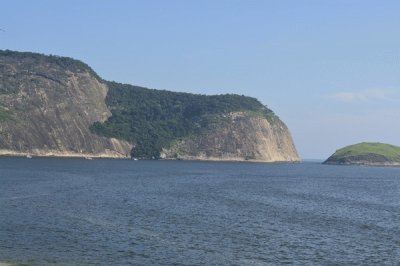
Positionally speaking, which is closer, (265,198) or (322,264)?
(322,264)

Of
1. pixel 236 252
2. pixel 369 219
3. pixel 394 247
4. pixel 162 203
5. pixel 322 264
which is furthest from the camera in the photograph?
pixel 162 203

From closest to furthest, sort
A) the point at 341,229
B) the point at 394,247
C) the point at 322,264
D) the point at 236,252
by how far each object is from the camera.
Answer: the point at 322,264
the point at 236,252
the point at 394,247
the point at 341,229

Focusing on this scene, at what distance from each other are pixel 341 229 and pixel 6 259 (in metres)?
38.0

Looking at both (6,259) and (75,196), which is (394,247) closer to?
(6,259)

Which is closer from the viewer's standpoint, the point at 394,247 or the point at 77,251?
the point at 77,251

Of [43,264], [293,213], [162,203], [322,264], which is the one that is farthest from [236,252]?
[162,203]

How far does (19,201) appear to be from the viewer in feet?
260

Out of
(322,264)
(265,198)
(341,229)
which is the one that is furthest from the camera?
(265,198)

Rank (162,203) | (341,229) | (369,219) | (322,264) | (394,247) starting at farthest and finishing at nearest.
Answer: (162,203), (369,219), (341,229), (394,247), (322,264)

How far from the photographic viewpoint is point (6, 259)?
43031 millimetres

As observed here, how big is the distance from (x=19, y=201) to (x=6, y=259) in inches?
1480

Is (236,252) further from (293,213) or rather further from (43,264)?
(293,213)

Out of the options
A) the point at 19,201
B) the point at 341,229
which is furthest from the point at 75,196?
the point at 341,229

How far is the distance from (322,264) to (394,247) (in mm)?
12227
